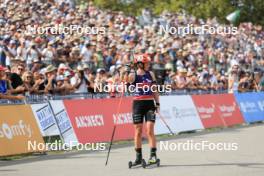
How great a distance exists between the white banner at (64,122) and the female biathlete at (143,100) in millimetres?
3739

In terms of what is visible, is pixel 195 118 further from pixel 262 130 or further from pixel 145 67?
pixel 145 67

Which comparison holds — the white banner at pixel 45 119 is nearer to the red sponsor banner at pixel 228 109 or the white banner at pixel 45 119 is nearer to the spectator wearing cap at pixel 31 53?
the spectator wearing cap at pixel 31 53

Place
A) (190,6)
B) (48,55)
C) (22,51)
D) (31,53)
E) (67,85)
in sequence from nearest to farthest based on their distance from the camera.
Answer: (67,85), (31,53), (22,51), (48,55), (190,6)

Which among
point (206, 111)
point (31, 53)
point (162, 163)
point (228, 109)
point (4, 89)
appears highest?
point (31, 53)

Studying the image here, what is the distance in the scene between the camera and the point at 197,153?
1619 cm

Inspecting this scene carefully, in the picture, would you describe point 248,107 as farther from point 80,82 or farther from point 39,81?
point 39,81

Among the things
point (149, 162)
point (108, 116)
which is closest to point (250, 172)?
point (149, 162)

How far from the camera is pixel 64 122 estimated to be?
1744 centimetres

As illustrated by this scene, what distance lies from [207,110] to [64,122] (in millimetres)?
8114

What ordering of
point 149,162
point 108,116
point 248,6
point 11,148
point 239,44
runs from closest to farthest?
1. point 149,162
2. point 11,148
3. point 108,116
4. point 239,44
5. point 248,6

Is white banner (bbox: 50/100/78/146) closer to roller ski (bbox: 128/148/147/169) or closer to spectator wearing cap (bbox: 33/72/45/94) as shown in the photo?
spectator wearing cap (bbox: 33/72/45/94)

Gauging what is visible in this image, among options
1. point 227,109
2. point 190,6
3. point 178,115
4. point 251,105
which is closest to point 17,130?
point 178,115

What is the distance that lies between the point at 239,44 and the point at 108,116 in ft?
67.1

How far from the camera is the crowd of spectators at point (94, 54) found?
1886cm
